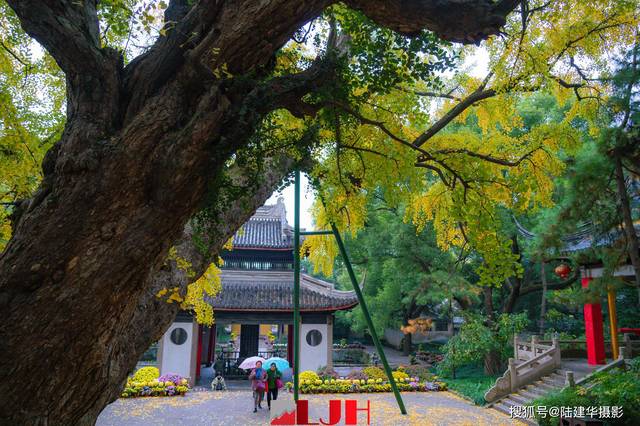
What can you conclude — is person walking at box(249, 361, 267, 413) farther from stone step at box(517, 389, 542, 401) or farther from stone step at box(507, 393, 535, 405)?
stone step at box(517, 389, 542, 401)

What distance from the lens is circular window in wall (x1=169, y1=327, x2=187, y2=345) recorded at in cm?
1392

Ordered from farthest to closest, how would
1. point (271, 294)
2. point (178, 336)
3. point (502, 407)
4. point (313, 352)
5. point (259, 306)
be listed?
point (271, 294) → point (313, 352) → point (259, 306) → point (178, 336) → point (502, 407)

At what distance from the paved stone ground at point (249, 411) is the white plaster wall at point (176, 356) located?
1.58 metres

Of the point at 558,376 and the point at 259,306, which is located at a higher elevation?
the point at 259,306

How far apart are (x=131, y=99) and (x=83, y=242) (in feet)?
3.01

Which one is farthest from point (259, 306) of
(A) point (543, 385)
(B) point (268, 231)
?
(A) point (543, 385)

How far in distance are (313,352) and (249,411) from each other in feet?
14.8

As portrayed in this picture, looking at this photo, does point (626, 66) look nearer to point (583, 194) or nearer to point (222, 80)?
point (583, 194)

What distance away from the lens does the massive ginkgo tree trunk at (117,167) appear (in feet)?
6.36

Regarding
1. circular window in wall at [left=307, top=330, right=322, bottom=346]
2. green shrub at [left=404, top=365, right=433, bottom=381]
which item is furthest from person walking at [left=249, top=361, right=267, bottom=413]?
green shrub at [left=404, top=365, right=433, bottom=381]

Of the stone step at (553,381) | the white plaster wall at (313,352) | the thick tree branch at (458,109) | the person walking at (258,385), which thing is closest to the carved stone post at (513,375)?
the stone step at (553,381)

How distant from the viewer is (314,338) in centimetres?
1477

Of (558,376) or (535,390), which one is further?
(558,376)

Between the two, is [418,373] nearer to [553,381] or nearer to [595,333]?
[553,381]
